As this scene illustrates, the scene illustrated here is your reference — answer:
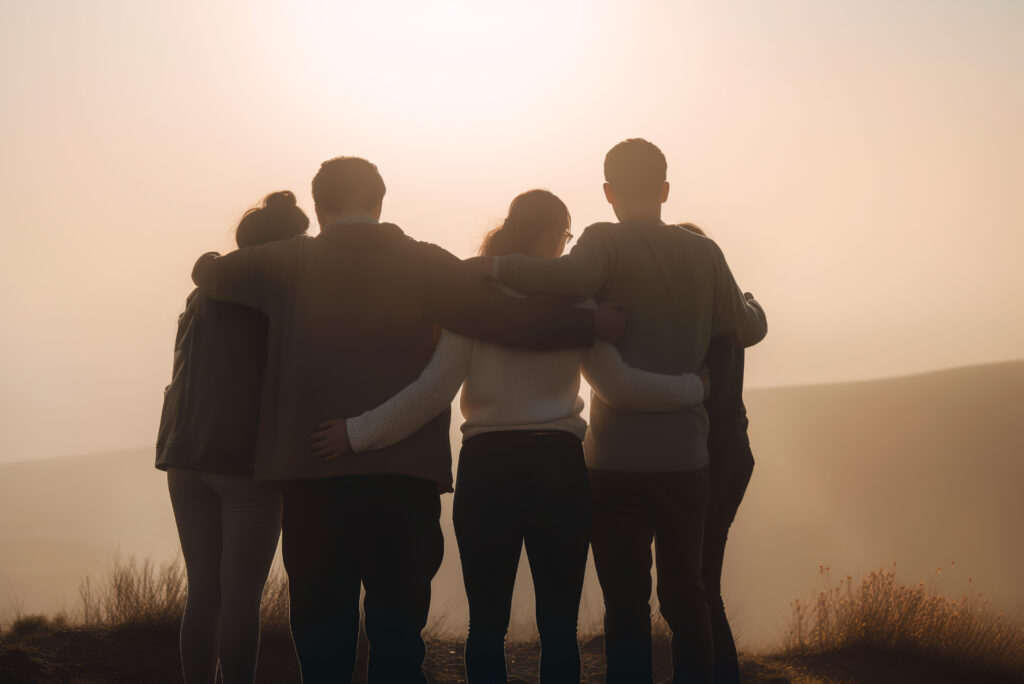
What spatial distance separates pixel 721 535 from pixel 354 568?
1.37m

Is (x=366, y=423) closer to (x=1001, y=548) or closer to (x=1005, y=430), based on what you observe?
(x=1001, y=548)

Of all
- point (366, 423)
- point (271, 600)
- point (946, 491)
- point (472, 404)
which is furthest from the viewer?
point (946, 491)

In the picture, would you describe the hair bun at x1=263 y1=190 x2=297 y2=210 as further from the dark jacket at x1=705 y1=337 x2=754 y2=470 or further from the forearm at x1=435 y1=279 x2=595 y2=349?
the dark jacket at x1=705 y1=337 x2=754 y2=470

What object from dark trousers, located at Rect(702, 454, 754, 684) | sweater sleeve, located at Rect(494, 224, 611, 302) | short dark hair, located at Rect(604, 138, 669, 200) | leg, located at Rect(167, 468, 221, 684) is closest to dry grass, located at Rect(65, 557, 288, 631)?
leg, located at Rect(167, 468, 221, 684)

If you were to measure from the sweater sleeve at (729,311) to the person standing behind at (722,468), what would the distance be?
0.16 ft

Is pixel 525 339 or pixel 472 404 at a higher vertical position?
pixel 525 339

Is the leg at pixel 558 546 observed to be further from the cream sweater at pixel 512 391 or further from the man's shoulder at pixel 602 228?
the man's shoulder at pixel 602 228

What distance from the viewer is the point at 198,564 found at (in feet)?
Result: 9.62

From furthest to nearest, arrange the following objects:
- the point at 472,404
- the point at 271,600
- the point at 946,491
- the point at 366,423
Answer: the point at 946,491 → the point at 271,600 → the point at 472,404 → the point at 366,423

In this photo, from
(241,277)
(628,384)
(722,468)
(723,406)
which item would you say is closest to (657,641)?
(722,468)

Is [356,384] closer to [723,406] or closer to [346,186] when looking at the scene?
[346,186]

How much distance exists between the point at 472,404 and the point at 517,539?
1.39 feet

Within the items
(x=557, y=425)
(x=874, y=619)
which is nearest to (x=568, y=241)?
(x=557, y=425)

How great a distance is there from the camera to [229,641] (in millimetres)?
2830
